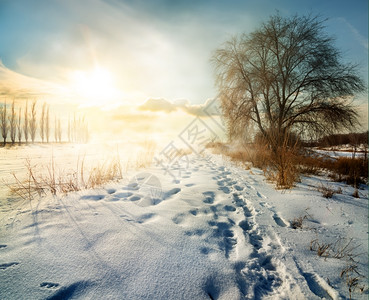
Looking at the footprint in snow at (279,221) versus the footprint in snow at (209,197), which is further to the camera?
the footprint in snow at (209,197)

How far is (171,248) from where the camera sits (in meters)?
1.54

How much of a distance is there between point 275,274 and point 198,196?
1.78m

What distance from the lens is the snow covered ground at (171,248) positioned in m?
1.14

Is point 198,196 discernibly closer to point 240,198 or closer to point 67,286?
point 240,198

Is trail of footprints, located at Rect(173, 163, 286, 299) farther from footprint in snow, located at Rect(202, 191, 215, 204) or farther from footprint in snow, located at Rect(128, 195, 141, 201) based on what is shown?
footprint in snow, located at Rect(128, 195, 141, 201)

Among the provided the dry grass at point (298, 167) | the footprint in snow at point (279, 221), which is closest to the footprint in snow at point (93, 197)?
the footprint in snow at point (279, 221)

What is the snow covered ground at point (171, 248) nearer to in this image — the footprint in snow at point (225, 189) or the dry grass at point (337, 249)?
the dry grass at point (337, 249)

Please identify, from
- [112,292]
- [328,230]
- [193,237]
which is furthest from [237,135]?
[112,292]

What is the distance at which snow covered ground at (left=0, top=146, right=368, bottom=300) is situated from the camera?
1.14 meters

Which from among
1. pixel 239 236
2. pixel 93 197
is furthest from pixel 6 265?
pixel 239 236

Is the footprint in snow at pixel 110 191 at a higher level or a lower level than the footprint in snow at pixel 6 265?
lower

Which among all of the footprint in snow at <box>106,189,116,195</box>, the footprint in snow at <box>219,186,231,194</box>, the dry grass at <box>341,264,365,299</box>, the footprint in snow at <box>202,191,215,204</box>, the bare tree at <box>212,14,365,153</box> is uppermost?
the bare tree at <box>212,14,365,153</box>

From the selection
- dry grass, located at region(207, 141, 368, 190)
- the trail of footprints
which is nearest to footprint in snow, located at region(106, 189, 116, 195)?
the trail of footprints

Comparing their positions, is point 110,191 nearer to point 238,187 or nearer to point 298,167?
point 238,187
